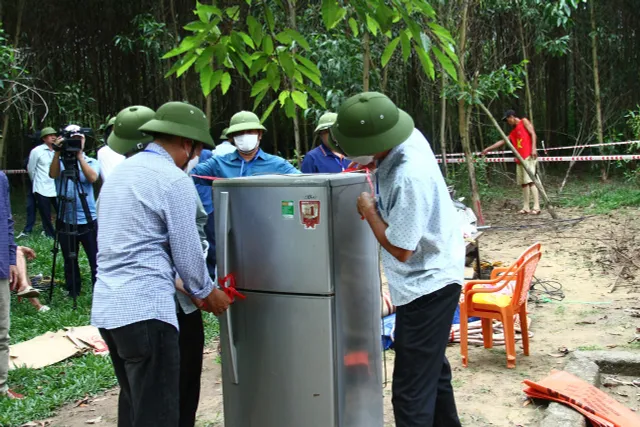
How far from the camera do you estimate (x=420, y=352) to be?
270cm

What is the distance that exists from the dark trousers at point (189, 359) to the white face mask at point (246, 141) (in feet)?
5.99

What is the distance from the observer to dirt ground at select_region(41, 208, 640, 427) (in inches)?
150

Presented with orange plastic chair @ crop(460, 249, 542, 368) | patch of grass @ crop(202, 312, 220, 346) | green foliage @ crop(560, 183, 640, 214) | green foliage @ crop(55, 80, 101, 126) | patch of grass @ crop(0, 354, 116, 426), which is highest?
green foliage @ crop(55, 80, 101, 126)

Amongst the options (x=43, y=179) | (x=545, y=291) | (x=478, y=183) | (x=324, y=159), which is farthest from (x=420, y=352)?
(x=478, y=183)

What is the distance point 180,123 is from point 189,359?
1.12m

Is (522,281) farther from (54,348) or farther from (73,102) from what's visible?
(73,102)

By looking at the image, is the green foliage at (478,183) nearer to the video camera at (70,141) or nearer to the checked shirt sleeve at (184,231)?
the video camera at (70,141)

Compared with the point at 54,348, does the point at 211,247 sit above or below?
above

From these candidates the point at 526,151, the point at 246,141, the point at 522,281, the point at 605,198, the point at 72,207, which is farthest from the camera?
the point at 605,198

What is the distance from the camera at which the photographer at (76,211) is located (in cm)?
598

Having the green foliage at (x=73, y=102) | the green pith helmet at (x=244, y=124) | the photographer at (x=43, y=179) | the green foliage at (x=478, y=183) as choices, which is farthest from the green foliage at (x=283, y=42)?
the green foliage at (x=73, y=102)

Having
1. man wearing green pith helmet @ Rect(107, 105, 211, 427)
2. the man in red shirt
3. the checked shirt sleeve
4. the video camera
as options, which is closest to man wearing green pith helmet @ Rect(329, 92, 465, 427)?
the checked shirt sleeve

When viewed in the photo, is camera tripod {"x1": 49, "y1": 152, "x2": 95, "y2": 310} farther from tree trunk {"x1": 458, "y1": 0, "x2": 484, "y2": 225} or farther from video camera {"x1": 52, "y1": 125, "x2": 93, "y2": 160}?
tree trunk {"x1": 458, "y1": 0, "x2": 484, "y2": 225}

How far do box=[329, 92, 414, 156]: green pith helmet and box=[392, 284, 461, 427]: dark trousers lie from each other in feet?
2.14
